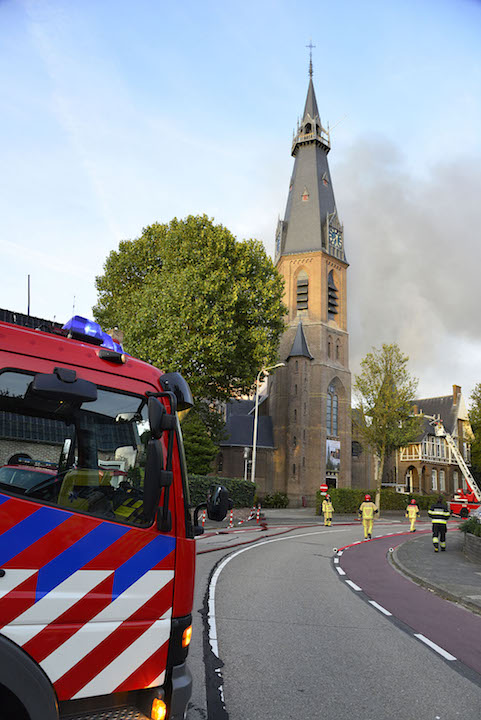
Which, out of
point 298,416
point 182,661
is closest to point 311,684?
point 182,661

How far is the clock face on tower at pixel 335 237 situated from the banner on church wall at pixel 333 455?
22.7 metres

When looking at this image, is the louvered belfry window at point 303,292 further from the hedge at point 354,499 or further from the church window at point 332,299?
the hedge at point 354,499

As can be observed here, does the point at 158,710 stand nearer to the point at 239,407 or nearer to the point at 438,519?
the point at 438,519

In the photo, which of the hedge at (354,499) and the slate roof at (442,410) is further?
the slate roof at (442,410)

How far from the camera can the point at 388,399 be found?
4044 cm

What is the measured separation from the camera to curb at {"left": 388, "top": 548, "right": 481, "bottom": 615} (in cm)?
826

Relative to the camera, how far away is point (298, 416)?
52250 mm

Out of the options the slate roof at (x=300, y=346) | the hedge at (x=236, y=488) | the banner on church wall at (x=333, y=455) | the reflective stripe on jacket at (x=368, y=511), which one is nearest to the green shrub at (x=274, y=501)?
the banner on church wall at (x=333, y=455)

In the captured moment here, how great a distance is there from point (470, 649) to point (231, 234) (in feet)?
86.4

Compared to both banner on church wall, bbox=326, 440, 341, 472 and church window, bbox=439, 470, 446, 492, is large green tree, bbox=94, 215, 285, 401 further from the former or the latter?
church window, bbox=439, 470, 446, 492

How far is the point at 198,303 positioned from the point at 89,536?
23676mm

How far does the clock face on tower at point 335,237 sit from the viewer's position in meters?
59.4

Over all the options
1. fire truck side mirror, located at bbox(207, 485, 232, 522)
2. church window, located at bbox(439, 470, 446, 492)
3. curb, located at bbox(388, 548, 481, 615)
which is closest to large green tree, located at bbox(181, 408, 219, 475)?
curb, located at bbox(388, 548, 481, 615)

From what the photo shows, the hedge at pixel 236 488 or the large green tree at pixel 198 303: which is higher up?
the large green tree at pixel 198 303
